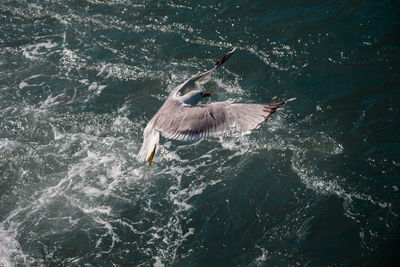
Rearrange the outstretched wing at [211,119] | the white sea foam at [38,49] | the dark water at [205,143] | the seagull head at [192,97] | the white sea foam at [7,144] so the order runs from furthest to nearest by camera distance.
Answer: the white sea foam at [38,49], the white sea foam at [7,144], the seagull head at [192,97], the dark water at [205,143], the outstretched wing at [211,119]

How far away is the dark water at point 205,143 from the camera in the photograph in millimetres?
7012

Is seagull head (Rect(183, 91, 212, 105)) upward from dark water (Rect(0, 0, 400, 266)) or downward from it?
upward

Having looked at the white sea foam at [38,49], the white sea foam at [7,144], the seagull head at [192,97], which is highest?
the seagull head at [192,97]

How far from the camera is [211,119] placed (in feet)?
21.8

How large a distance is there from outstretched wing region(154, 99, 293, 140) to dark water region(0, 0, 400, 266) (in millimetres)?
1528

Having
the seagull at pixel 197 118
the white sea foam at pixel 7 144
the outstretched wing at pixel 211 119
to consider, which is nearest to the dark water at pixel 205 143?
the white sea foam at pixel 7 144

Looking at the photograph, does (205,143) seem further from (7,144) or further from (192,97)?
(7,144)

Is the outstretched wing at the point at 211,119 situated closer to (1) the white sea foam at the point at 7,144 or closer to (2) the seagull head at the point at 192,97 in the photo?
(2) the seagull head at the point at 192,97

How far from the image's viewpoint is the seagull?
6.24 metres

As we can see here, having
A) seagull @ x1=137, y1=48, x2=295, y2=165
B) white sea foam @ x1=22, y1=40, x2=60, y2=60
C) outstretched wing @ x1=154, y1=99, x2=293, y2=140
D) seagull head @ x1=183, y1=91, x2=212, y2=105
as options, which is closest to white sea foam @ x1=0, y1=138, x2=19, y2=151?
white sea foam @ x1=22, y1=40, x2=60, y2=60

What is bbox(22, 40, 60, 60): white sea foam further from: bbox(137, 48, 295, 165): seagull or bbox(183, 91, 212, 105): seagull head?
bbox(183, 91, 212, 105): seagull head

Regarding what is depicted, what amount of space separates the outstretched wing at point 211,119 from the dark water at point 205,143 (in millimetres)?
1528

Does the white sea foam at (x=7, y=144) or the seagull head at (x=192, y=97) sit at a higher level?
the seagull head at (x=192, y=97)

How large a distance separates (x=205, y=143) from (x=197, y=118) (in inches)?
83.0
